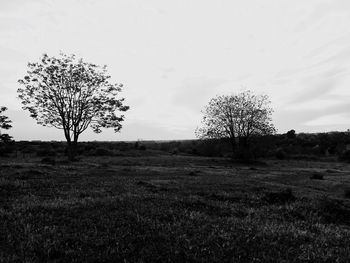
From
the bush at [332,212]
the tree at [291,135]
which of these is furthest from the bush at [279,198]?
the tree at [291,135]

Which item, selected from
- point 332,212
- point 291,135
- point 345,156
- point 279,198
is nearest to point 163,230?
point 332,212

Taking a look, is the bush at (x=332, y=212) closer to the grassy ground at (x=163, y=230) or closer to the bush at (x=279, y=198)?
the grassy ground at (x=163, y=230)

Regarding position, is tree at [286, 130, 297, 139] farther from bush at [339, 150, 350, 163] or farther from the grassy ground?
the grassy ground

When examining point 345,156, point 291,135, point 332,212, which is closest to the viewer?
point 332,212

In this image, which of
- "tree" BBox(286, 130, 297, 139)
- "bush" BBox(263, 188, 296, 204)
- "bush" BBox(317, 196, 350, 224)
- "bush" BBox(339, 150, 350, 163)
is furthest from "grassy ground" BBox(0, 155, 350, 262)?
"tree" BBox(286, 130, 297, 139)

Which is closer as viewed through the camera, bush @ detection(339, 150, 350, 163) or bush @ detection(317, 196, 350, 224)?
bush @ detection(317, 196, 350, 224)

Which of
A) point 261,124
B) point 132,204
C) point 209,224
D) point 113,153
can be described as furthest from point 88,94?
point 209,224

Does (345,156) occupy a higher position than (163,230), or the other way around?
(345,156)

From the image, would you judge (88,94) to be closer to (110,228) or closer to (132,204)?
(132,204)

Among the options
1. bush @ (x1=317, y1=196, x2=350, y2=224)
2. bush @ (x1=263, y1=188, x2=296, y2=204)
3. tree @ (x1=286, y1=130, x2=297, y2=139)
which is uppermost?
tree @ (x1=286, y1=130, x2=297, y2=139)

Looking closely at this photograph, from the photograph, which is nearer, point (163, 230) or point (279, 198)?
point (163, 230)

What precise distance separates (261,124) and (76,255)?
6577 centimetres

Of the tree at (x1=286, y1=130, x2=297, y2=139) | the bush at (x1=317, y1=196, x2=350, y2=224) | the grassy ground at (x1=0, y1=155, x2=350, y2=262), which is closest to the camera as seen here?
the grassy ground at (x1=0, y1=155, x2=350, y2=262)

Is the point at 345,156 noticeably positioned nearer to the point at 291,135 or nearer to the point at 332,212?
the point at 291,135
